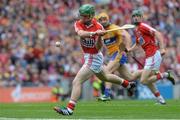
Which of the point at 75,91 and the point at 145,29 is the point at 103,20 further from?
the point at 75,91

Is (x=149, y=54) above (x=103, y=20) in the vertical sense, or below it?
below

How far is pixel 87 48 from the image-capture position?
57.8 ft

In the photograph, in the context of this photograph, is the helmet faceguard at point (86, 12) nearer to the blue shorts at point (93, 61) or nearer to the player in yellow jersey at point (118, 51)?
the blue shorts at point (93, 61)

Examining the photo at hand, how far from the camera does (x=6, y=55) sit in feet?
109

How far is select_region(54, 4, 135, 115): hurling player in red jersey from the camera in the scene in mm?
16938

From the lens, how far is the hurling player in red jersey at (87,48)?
16.9 m

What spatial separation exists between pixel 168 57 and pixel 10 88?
698 centimetres

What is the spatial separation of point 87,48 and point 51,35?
17.6 metres

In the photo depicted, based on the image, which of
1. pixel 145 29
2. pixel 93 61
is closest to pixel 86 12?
pixel 93 61

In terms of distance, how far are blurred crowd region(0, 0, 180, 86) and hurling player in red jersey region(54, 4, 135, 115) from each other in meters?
14.0

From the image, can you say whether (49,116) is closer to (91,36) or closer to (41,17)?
(91,36)

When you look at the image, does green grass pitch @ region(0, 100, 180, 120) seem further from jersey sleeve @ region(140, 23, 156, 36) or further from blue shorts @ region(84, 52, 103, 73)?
jersey sleeve @ region(140, 23, 156, 36)

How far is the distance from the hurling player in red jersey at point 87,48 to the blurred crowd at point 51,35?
1402 cm

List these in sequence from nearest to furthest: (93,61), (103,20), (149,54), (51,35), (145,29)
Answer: (93,61) → (145,29) → (149,54) → (103,20) → (51,35)
